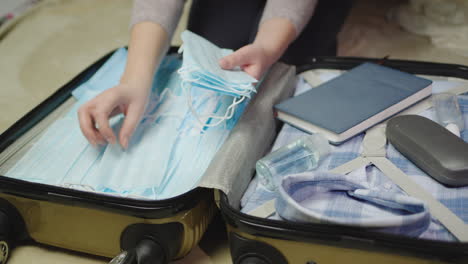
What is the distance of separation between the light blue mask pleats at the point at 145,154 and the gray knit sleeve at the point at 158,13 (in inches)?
5.5

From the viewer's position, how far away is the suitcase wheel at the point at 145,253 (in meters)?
0.58

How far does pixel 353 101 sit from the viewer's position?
2.45 ft

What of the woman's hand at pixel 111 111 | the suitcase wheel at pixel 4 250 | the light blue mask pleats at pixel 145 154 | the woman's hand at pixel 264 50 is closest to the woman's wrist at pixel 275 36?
the woman's hand at pixel 264 50

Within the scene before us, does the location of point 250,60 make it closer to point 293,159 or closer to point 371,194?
point 293,159

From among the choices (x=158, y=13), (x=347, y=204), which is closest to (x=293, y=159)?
(x=347, y=204)

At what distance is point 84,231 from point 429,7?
3.93ft

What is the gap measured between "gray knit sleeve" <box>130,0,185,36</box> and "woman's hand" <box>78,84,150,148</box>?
0.16 m

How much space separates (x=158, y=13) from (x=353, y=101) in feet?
1.31

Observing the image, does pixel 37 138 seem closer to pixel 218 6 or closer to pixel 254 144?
pixel 254 144

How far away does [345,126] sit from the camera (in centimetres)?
68

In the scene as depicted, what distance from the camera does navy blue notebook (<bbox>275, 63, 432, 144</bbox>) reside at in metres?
0.70

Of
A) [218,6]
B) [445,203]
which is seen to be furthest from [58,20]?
[445,203]

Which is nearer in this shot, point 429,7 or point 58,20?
point 429,7

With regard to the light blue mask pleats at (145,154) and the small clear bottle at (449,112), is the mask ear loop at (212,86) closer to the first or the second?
the light blue mask pleats at (145,154)
